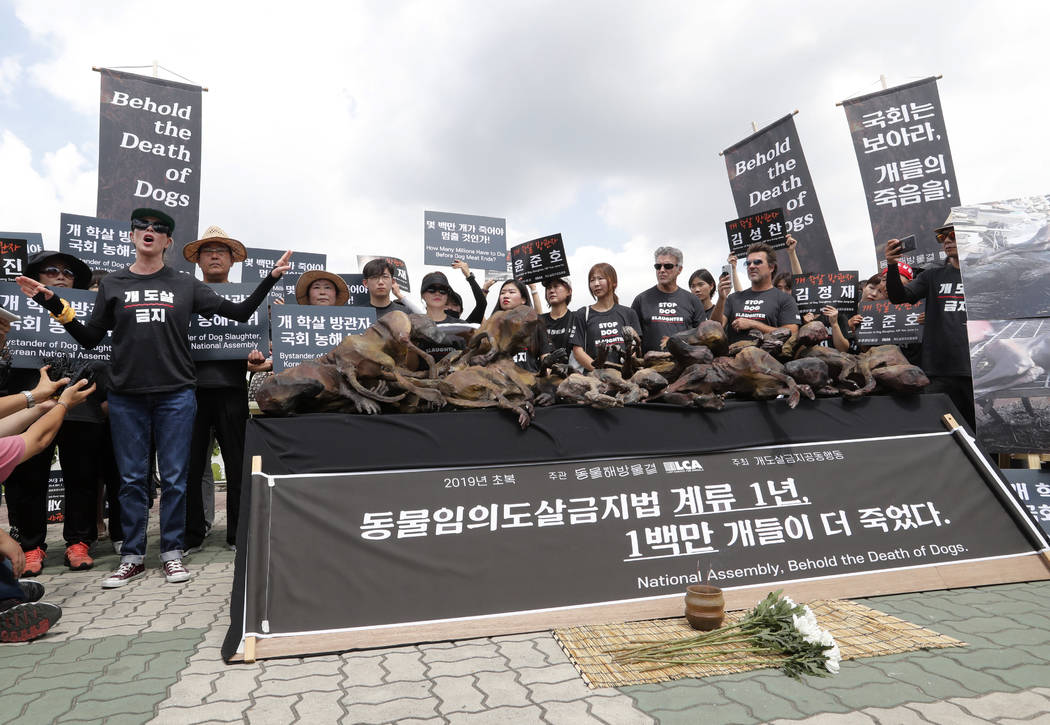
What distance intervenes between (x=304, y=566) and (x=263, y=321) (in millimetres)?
2220

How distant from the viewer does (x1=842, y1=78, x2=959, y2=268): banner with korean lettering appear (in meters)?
6.27

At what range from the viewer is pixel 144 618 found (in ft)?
9.29

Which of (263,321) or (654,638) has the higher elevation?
(263,321)

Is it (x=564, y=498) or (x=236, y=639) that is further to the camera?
(x=564, y=498)

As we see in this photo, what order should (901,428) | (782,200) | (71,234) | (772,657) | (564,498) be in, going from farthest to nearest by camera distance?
(782,200) → (71,234) → (901,428) → (564,498) → (772,657)

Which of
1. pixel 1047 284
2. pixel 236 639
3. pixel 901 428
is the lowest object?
pixel 236 639

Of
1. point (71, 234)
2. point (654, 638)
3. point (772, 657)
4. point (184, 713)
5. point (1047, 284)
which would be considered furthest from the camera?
point (71, 234)

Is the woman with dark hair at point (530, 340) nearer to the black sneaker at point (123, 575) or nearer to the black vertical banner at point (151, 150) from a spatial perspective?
the black sneaker at point (123, 575)

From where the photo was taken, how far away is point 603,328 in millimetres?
4418

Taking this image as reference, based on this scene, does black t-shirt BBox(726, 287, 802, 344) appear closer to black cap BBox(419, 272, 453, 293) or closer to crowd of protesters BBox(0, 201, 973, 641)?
crowd of protesters BBox(0, 201, 973, 641)

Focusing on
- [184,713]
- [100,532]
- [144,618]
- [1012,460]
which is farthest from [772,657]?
[100,532]

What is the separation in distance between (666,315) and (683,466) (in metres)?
1.78

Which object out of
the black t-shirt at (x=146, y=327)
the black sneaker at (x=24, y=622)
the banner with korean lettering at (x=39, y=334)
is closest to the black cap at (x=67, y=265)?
the banner with korean lettering at (x=39, y=334)

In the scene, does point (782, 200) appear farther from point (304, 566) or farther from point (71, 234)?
point (71, 234)
